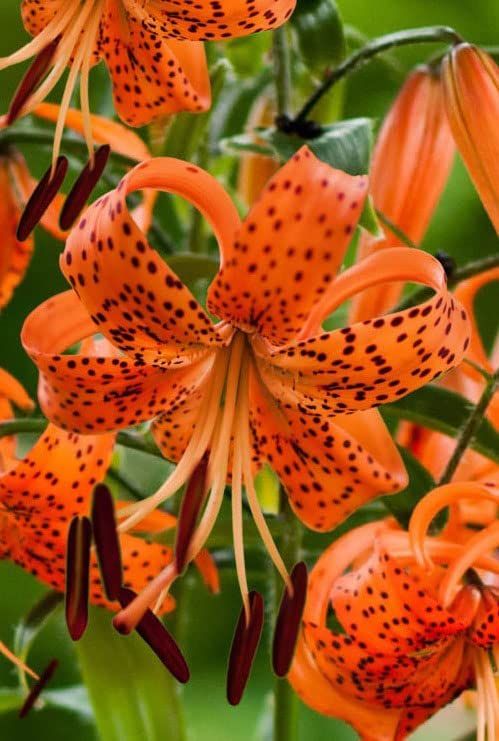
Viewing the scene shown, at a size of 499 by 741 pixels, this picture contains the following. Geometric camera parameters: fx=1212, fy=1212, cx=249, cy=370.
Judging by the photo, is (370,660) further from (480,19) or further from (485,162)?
(480,19)

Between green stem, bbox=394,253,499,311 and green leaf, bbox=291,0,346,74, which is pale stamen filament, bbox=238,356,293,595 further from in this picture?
green leaf, bbox=291,0,346,74

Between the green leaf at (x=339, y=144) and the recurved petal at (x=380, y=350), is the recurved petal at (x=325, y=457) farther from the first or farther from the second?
the green leaf at (x=339, y=144)

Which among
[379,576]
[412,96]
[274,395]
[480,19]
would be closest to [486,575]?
[379,576]

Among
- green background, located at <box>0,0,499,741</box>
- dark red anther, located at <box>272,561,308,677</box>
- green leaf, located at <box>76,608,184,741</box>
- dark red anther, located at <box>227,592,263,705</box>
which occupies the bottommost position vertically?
green background, located at <box>0,0,499,741</box>

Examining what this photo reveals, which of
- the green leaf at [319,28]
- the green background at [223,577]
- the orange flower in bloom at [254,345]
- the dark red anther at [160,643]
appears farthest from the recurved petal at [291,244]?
the green background at [223,577]

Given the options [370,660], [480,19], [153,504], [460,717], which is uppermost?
[153,504]

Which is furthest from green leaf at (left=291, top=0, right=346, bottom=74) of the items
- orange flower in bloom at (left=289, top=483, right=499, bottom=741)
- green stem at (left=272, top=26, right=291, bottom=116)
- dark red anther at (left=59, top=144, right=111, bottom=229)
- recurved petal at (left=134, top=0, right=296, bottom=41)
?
orange flower in bloom at (left=289, top=483, right=499, bottom=741)
